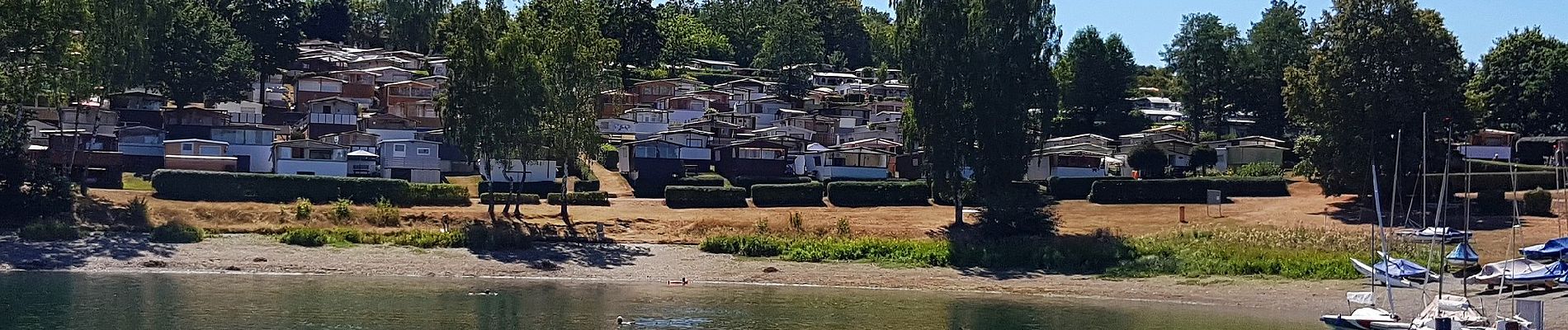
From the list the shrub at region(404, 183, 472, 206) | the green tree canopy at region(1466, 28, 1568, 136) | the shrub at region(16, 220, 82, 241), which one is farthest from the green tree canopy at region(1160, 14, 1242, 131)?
the shrub at region(16, 220, 82, 241)

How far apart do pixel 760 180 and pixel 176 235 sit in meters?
32.3

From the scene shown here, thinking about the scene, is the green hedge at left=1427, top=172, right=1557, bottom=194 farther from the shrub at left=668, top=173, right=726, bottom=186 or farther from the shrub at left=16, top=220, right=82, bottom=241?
the shrub at left=16, top=220, right=82, bottom=241

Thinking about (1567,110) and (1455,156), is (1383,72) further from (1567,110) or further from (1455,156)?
(1567,110)

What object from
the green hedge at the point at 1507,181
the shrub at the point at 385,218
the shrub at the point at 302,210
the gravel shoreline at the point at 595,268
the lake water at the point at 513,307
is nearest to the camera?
the lake water at the point at 513,307

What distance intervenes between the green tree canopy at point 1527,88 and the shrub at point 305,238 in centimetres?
6957

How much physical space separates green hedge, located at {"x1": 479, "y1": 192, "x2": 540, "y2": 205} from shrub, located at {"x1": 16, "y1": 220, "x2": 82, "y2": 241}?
661 inches

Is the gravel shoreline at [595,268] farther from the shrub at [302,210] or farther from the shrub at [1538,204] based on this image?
the shrub at [1538,204]

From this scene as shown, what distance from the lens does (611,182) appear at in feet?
273

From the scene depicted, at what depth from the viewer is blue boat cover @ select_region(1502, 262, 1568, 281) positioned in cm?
4650

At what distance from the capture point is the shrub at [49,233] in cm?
5869

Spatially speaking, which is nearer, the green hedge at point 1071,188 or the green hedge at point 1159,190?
the green hedge at point 1159,190

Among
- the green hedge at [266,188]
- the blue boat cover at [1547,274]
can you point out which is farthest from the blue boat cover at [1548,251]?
the green hedge at [266,188]

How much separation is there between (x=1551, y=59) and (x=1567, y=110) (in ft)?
11.5

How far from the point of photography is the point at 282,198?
68125 millimetres
